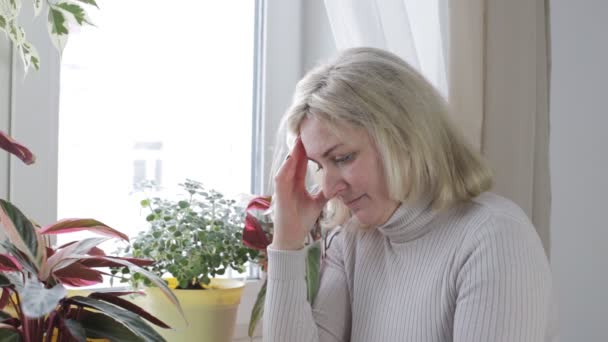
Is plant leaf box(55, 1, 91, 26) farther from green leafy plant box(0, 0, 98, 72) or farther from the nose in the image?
the nose

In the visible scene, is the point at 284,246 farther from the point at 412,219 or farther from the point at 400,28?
the point at 400,28

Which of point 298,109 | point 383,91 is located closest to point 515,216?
point 383,91

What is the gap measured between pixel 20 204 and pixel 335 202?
0.67 meters

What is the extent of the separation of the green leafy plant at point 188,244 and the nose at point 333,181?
21 cm

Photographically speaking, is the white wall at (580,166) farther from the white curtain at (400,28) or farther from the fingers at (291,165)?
the fingers at (291,165)

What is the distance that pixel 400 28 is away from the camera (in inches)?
61.2

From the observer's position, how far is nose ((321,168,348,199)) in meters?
1.33

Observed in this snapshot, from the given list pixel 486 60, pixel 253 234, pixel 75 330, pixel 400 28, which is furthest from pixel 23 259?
pixel 486 60

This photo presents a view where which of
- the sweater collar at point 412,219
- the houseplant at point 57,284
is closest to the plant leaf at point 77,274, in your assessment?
the houseplant at point 57,284

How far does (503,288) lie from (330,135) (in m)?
0.41

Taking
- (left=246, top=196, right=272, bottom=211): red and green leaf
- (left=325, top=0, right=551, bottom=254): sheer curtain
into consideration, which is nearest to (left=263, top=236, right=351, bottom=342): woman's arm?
(left=246, top=196, right=272, bottom=211): red and green leaf

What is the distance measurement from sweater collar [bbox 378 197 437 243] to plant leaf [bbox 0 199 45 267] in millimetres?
Result: 672

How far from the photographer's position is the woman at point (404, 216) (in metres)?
1.22

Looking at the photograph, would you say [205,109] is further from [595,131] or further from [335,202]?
[595,131]
